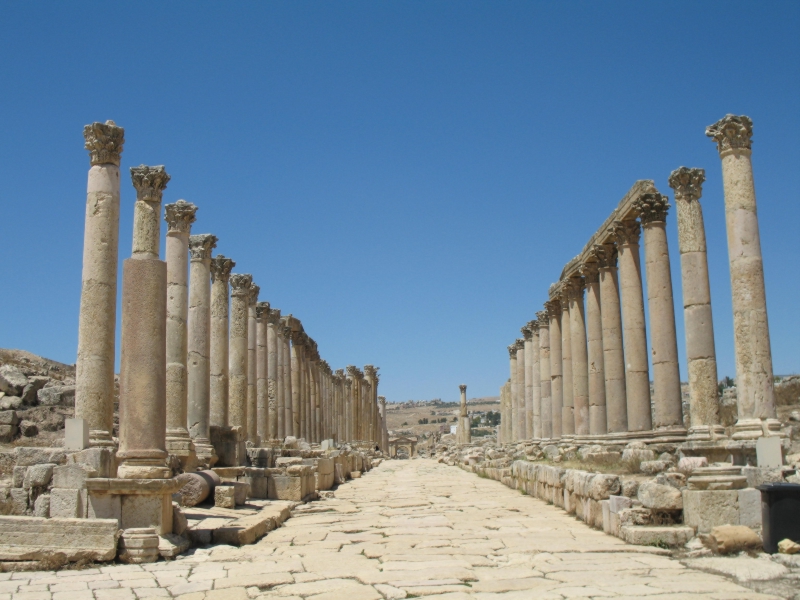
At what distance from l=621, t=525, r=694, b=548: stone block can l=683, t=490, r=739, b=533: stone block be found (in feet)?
0.59

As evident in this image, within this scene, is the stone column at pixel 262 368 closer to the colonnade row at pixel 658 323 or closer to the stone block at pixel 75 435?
the colonnade row at pixel 658 323

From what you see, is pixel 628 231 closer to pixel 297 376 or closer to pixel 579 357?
pixel 579 357

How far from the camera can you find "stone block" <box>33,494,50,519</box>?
11445 millimetres

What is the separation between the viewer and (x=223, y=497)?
15.4 m

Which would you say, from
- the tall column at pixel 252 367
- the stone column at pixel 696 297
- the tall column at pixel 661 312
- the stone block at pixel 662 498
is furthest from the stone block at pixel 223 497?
the tall column at pixel 252 367

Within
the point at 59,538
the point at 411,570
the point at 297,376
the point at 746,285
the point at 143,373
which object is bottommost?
the point at 411,570

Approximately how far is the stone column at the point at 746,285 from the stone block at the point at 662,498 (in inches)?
214

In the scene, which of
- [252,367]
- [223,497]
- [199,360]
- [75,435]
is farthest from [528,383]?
[75,435]

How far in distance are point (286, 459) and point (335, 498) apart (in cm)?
336

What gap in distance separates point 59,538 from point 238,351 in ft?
53.7

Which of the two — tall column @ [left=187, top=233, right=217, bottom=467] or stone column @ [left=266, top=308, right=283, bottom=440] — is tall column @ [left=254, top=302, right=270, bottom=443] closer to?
stone column @ [left=266, top=308, right=283, bottom=440]

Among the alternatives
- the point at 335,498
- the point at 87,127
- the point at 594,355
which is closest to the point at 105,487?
the point at 87,127

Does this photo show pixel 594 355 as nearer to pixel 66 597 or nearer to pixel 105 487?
pixel 105 487

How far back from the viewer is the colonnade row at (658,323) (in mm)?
16578
